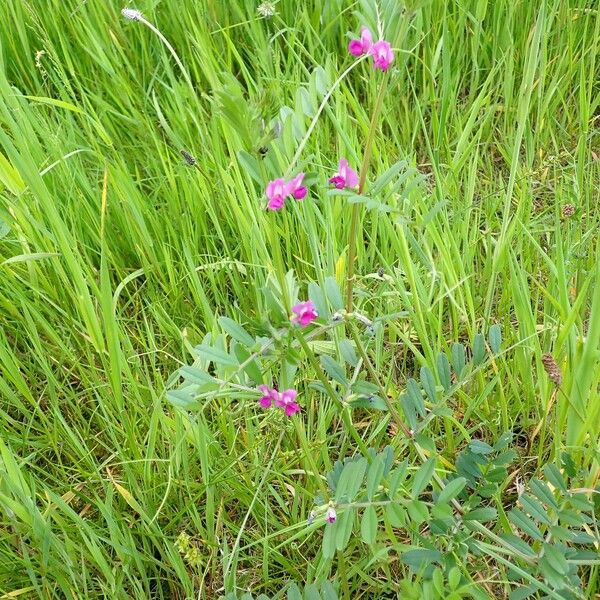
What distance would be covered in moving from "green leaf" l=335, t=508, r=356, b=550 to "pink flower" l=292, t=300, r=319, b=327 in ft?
0.77

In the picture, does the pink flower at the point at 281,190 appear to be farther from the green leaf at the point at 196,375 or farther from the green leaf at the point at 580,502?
the green leaf at the point at 580,502

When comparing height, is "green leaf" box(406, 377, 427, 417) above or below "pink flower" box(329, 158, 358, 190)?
below

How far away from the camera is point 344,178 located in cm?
90

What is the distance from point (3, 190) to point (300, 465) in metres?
0.88

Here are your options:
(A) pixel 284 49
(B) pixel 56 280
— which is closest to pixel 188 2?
(A) pixel 284 49

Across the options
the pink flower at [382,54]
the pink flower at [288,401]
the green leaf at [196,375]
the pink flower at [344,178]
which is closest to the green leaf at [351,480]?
the pink flower at [288,401]

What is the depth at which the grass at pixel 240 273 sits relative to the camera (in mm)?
1178

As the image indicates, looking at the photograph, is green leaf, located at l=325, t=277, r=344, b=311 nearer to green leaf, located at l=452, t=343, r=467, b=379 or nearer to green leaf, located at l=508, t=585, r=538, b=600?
green leaf, located at l=452, t=343, r=467, b=379

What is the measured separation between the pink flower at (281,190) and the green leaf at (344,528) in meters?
0.38

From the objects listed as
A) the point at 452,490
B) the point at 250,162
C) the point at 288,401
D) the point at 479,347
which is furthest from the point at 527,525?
the point at 250,162

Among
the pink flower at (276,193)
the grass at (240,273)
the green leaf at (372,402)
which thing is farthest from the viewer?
the grass at (240,273)

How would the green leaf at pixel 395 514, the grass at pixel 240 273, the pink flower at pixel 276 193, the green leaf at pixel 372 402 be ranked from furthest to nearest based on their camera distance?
the grass at pixel 240 273 → the green leaf at pixel 372 402 → the green leaf at pixel 395 514 → the pink flower at pixel 276 193

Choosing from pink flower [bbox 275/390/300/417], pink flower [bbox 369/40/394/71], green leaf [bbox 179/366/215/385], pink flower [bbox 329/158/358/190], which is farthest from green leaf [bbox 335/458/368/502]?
pink flower [bbox 369/40/394/71]

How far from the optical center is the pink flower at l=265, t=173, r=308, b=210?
0.78 meters
